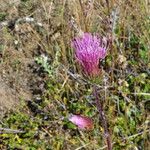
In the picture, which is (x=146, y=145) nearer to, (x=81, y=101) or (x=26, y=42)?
(x=81, y=101)

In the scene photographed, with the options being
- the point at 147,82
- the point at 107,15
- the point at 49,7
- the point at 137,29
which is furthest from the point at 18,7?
the point at 147,82

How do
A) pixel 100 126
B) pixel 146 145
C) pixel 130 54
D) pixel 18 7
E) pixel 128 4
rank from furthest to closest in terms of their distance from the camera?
pixel 18 7 < pixel 128 4 < pixel 130 54 < pixel 100 126 < pixel 146 145

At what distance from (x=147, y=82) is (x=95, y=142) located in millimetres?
524

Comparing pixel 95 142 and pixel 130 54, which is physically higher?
pixel 130 54

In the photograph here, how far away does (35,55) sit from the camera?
2.81 meters

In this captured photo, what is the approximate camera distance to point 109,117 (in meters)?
2.30

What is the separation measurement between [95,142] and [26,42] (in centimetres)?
101

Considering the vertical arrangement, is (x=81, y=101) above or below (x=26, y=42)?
below

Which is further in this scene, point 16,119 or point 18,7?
point 18,7

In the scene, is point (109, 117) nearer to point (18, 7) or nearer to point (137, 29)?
point (137, 29)

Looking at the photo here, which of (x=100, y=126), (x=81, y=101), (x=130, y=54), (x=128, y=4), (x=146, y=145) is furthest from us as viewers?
(x=128, y=4)

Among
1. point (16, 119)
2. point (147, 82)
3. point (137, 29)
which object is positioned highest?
point (137, 29)

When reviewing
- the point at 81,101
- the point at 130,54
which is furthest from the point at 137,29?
the point at 81,101

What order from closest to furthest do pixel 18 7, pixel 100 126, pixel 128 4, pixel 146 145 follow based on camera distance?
1. pixel 146 145
2. pixel 100 126
3. pixel 128 4
4. pixel 18 7
